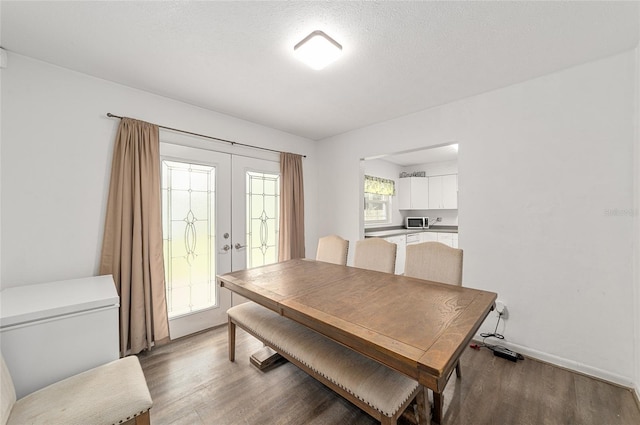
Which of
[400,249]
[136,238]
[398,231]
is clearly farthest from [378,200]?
[136,238]

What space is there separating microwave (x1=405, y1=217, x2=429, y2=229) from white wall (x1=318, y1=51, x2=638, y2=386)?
2.99 m

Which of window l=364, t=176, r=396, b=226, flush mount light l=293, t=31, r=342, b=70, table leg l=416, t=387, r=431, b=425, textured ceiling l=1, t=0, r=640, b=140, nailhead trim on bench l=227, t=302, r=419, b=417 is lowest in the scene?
table leg l=416, t=387, r=431, b=425

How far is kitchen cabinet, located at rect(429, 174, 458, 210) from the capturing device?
524cm

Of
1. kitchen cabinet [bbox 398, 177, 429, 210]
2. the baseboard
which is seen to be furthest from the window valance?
the baseboard

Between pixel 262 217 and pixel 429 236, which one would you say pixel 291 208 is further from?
pixel 429 236

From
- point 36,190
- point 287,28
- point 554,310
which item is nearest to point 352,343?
point 287,28

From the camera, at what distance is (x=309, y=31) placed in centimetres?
168

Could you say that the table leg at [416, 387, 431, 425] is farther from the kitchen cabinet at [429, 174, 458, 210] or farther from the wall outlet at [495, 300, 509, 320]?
the kitchen cabinet at [429, 174, 458, 210]

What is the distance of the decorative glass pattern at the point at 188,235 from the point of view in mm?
2713

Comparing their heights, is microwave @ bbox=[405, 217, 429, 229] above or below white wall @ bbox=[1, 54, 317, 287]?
below

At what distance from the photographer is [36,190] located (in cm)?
201

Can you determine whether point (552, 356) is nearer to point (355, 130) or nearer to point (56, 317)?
point (355, 130)

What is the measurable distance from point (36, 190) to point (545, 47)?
415 centimetres

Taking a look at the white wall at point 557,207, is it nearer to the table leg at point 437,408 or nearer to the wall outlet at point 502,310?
the wall outlet at point 502,310
